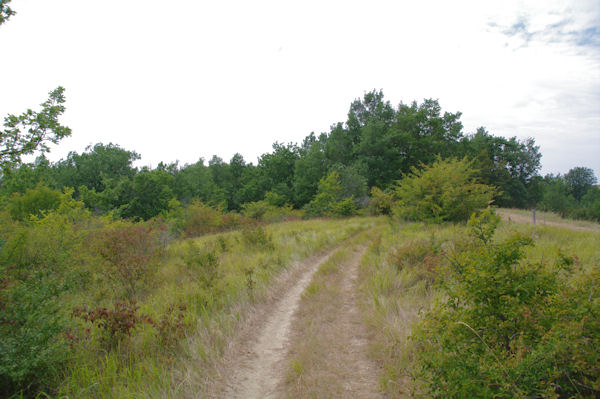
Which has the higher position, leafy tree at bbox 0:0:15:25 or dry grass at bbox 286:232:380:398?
leafy tree at bbox 0:0:15:25

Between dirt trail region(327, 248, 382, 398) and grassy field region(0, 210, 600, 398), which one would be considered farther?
dirt trail region(327, 248, 382, 398)

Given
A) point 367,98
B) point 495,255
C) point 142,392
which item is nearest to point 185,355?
point 142,392

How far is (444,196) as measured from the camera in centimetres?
1305

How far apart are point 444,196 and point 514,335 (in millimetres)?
11843

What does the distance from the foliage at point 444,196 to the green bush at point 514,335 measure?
35.2 feet

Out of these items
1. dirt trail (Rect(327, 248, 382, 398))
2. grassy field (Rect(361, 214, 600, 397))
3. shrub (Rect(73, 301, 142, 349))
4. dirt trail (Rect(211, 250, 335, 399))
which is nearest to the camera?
grassy field (Rect(361, 214, 600, 397))

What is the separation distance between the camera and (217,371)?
3.65m

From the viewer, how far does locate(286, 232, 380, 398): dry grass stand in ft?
10.9

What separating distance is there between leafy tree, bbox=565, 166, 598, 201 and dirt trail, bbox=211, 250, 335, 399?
363 feet

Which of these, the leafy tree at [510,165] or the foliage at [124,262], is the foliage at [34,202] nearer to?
the foliage at [124,262]

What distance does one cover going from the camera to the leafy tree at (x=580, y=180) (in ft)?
265

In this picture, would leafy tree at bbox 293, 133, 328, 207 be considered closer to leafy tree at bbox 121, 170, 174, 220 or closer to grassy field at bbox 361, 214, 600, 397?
leafy tree at bbox 121, 170, 174, 220

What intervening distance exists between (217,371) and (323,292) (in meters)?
3.27

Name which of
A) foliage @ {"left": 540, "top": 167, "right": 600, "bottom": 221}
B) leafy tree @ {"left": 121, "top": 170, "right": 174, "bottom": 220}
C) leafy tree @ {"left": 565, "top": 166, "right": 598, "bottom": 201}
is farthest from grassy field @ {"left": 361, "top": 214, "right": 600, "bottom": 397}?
leafy tree @ {"left": 565, "top": 166, "right": 598, "bottom": 201}
